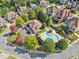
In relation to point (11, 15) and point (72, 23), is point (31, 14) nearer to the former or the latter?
point (11, 15)

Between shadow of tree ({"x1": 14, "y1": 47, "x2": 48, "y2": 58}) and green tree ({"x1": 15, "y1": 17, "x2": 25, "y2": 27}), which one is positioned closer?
shadow of tree ({"x1": 14, "y1": 47, "x2": 48, "y2": 58})

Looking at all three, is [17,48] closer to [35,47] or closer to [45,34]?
[35,47]

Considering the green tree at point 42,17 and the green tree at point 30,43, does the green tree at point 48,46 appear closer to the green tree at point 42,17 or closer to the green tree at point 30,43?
the green tree at point 30,43

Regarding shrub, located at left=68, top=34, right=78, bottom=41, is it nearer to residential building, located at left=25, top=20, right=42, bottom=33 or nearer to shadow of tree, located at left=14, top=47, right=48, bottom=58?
residential building, located at left=25, top=20, right=42, bottom=33

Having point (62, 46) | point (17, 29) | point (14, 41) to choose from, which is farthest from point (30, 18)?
point (62, 46)

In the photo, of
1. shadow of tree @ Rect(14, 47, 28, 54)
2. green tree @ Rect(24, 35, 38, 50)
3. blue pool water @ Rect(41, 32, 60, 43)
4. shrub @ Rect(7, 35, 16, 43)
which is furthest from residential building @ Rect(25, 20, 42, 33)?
shadow of tree @ Rect(14, 47, 28, 54)

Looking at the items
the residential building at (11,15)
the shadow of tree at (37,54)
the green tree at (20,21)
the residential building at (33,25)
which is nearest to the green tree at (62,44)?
the shadow of tree at (37,54)

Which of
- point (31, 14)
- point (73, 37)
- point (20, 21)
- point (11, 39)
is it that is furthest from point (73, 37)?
point (11, 39)

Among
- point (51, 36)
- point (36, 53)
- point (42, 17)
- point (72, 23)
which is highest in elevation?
point (42, 17)
